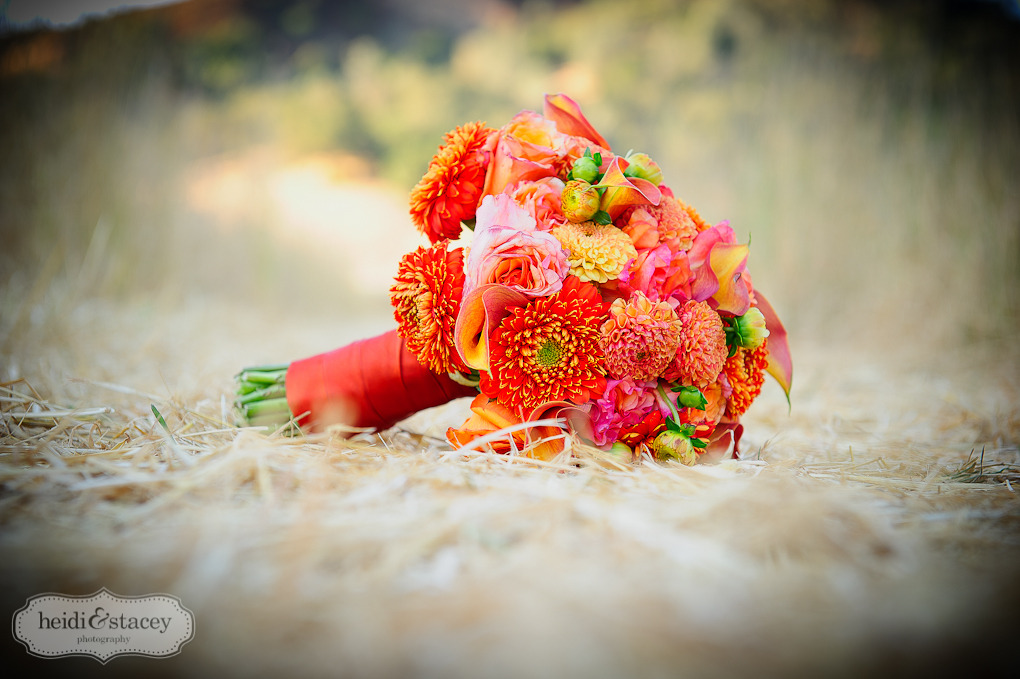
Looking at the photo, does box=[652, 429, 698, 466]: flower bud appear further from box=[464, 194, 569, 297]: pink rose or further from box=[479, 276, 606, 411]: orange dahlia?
box=[464, 194, 569, 297]: pink rose

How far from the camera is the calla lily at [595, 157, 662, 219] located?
0.68m

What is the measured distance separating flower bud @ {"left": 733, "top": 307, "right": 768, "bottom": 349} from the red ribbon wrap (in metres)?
0.36

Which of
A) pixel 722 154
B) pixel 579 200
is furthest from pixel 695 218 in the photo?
pixel 722 154

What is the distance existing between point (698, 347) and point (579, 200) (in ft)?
0.74

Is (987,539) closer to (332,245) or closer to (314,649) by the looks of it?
(314,649)

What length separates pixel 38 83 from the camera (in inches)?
89.2

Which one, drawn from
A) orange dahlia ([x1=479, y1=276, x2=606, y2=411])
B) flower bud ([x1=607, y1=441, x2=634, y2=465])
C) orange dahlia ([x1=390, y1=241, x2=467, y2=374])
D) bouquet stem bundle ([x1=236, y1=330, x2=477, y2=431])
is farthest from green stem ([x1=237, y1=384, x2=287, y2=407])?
flower bud ([x1=607, y1=441, x2=634, y2=465])

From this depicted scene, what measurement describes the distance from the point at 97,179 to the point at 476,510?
8.70ft

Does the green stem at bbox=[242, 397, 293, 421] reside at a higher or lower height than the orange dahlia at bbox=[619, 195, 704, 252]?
lower

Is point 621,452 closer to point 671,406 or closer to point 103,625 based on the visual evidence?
point 671,406

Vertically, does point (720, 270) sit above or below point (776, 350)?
above

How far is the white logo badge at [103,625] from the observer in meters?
0.38

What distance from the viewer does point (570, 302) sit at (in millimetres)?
645

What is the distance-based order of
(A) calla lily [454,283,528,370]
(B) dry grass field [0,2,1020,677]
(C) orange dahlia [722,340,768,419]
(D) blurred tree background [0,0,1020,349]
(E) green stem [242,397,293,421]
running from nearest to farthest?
(B) dry grass field [0,2,1020,677]
(A) calla lily [454,283,528,370]
(C) orange dahlia [722,340,768,419]
(E) green stem [242,397,293,421]
(D) blurred tree background [0,0,1020,349]
